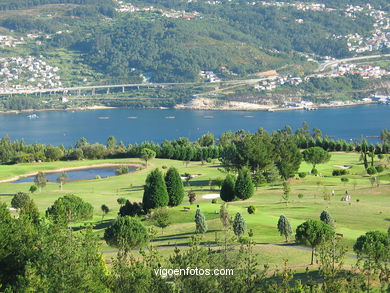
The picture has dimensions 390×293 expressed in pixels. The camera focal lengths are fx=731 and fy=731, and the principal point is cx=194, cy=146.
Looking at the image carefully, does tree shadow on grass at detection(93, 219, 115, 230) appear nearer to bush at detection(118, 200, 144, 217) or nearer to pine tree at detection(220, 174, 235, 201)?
bush at detection(118, 200, 144, 217)

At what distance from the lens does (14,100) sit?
19038 cm

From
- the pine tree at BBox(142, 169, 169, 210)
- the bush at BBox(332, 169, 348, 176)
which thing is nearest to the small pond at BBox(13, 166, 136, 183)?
the bush at BBox(332, 169, 348, 176)

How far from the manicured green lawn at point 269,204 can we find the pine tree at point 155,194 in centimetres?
86

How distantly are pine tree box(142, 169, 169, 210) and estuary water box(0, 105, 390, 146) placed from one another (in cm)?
8671

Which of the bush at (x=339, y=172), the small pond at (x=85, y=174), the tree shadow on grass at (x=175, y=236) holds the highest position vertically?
the bush at (x=339, y=172)

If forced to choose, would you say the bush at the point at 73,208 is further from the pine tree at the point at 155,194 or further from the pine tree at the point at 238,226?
the pine tree at the point at 238,226

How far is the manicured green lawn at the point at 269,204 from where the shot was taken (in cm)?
3366

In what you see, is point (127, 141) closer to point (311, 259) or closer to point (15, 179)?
point (15, 179)

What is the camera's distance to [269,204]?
4562cm

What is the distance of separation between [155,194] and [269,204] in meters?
7.85

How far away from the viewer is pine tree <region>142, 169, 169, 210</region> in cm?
4181

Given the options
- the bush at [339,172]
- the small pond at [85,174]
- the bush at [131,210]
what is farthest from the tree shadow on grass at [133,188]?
the bush at [339,172]

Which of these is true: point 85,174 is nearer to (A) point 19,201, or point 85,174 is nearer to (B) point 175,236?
(A) point 19,201

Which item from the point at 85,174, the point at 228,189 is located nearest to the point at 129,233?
the point at 228,189
